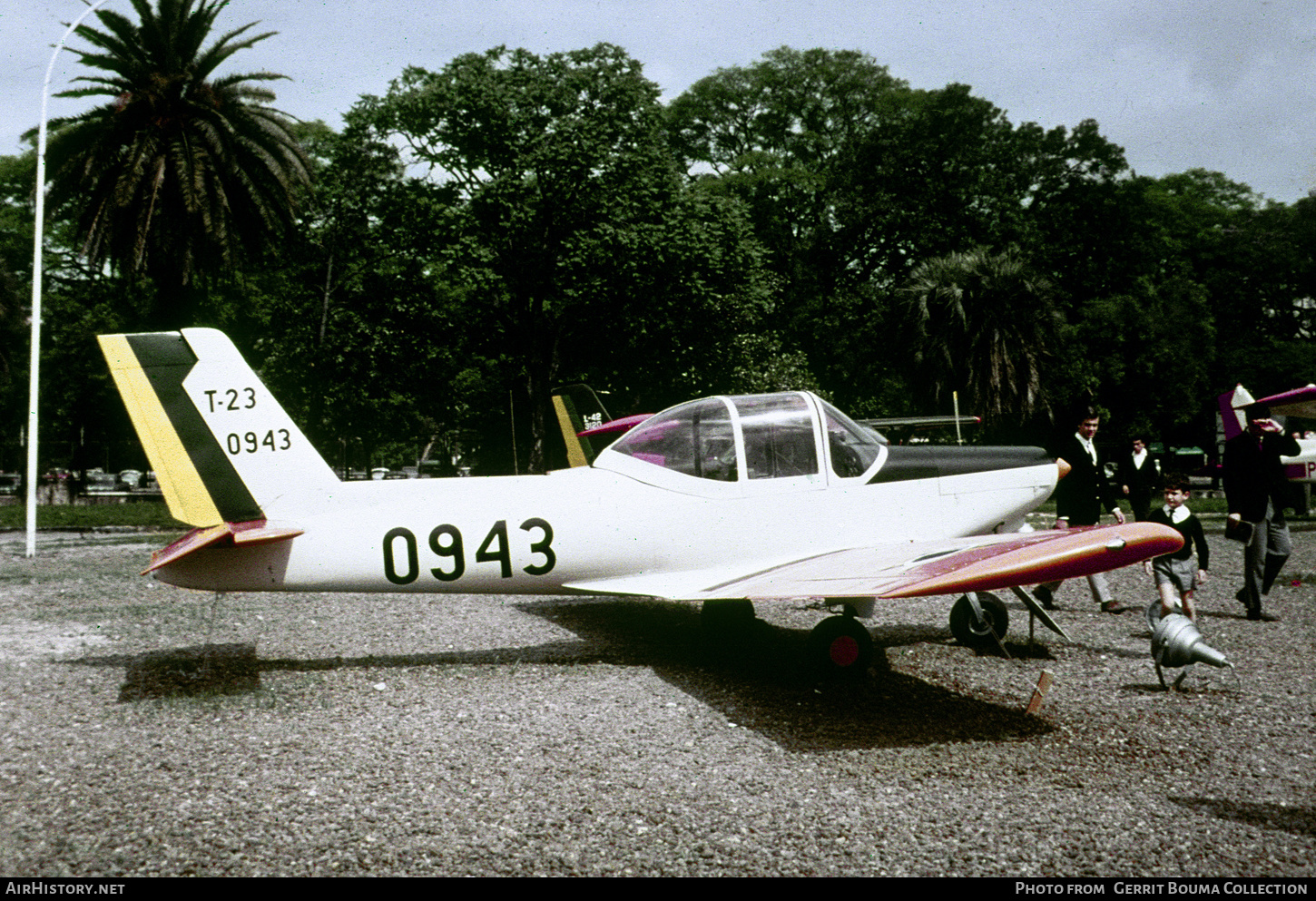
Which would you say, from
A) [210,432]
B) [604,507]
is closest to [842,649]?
[604,507]

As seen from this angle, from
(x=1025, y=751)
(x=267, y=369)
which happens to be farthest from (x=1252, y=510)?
(x=267, y=369)

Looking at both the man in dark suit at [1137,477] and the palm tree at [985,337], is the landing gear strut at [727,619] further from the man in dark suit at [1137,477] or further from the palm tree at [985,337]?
the palm tree at [985,337]

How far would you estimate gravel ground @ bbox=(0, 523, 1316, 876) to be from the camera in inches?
139

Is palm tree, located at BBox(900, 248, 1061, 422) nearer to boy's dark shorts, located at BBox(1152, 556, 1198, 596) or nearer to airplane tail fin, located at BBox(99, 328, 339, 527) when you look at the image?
boy's dark shorts, located at BBox(1152, 556, 1198, 596)

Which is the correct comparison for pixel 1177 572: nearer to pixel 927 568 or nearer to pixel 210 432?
pixel 927 568

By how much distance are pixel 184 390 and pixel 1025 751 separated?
5.67 m

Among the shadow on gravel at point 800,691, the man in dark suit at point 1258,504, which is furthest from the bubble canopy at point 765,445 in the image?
the man in dark suit at point 1258,504

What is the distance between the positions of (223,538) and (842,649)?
4105mm

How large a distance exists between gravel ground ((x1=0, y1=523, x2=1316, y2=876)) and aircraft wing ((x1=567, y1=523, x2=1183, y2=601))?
2.19 ft

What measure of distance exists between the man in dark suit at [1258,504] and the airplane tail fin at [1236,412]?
26cm

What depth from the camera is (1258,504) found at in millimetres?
8688

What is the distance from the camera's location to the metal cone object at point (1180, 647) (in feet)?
18.2

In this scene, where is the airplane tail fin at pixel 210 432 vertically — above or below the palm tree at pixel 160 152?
below

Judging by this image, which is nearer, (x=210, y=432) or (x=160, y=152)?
(x=210, y=432)
